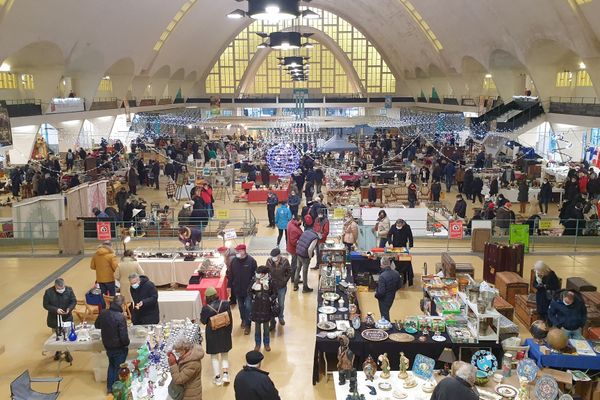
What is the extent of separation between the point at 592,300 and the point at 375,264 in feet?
10.8

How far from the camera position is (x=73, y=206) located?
1314 centimetres

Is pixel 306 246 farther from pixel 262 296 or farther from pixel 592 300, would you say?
pixel 592 300

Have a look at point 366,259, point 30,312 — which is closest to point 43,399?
point 30,312

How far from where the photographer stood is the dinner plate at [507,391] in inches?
210

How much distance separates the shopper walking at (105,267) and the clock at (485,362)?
16.9 ft

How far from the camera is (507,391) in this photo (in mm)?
5383

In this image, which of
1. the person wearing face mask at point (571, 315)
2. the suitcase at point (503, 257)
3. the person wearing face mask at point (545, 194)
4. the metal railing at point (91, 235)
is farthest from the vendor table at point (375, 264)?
the person wearing face mask at point (545, 194)

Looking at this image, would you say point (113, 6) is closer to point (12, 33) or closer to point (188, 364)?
point (12, 33)

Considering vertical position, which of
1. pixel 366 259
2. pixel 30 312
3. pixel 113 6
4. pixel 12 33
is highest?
pixel 113 6

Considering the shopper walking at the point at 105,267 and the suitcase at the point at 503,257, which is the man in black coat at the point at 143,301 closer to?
the shopper walking at the point at 105,267

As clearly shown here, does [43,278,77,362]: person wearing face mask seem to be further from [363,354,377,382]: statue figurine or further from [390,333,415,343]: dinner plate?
[390,333,415,343]: dinner plate

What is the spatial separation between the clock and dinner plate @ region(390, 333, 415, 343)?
752 mm

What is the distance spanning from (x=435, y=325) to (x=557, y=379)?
1425 millimetres

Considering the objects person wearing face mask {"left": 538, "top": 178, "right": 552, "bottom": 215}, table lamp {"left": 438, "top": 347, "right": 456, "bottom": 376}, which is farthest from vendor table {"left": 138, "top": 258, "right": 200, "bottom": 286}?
person wearing face mask {"left": 538, "top": 178, "right": 552, "bottom": 215}
